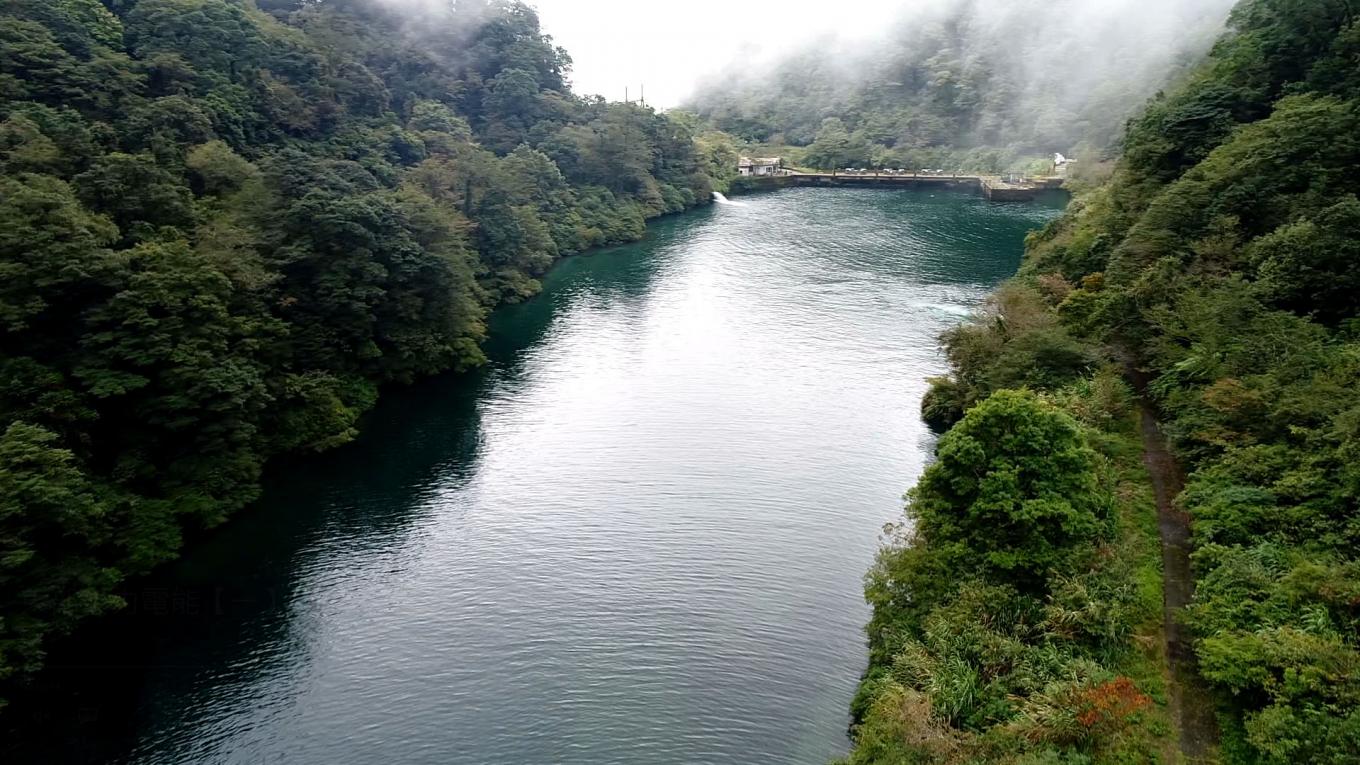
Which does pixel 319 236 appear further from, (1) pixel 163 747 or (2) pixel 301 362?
(1) pixel 163 747

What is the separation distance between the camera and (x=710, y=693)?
2261 cm

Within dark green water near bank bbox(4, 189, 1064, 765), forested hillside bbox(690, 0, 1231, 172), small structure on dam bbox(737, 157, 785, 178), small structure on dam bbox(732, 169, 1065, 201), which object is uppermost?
forested hillside bbox(690, 0, 1231, 172)

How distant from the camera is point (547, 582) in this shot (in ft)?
91.8

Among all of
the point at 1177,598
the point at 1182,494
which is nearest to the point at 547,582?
the point at 1177,598

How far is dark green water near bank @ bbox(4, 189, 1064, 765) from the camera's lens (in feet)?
71.6

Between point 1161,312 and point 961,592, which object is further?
point 1161,312

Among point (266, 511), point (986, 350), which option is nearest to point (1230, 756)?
point (986, 350)

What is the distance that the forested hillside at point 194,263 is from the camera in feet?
88.4

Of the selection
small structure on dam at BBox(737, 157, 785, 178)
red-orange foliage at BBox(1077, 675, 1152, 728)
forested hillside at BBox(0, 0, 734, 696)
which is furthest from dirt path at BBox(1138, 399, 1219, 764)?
small structure on dam at BBox(737, 157, 785, 178)

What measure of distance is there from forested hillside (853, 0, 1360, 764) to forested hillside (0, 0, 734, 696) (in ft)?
78.9

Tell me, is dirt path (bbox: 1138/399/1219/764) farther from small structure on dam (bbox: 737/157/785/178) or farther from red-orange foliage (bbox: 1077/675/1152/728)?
small structure on dam (bbox: 737/157/785/178)

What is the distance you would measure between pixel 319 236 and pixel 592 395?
15.9 meters

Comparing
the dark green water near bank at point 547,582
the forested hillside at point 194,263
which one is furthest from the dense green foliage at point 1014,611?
the forested hillside at point 194,263

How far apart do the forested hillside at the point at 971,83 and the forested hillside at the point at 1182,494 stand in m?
83.0
